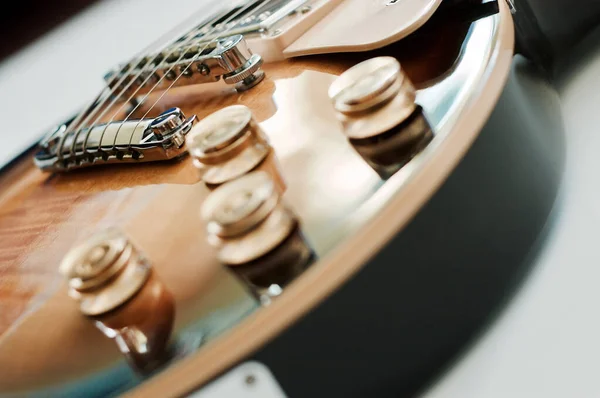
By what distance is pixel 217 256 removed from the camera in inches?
17.1

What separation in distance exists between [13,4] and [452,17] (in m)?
1.39

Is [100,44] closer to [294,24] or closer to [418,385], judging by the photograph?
[294,24]

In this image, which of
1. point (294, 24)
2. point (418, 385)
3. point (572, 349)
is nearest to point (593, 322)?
point (572, 349)

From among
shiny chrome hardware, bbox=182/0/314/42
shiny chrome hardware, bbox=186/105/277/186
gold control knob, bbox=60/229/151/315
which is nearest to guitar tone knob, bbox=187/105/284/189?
shiny chrome hardware, bbox=186/105/277/186

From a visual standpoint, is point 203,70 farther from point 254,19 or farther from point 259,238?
point 259,238

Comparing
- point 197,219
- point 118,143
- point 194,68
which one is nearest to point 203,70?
point 194,68

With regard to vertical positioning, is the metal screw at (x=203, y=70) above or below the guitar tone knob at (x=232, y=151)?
above

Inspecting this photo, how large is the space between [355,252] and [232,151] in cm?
18

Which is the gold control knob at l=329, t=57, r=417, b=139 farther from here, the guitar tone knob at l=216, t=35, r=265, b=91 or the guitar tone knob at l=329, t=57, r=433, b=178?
the guitar tone knob at l=216, t=35, r=265, b=91

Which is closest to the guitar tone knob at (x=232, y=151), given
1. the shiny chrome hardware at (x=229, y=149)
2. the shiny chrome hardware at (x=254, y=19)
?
the shiny chrome hardware at (x=229, y=149)

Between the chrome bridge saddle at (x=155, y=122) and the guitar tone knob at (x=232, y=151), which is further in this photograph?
the chrome bridge saddle at (x=155, y=122)

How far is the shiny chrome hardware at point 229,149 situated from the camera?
51 cm

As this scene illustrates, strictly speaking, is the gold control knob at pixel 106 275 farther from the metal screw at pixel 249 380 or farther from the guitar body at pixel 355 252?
the metal screw at pixel 249 380

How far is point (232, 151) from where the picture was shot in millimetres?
514
